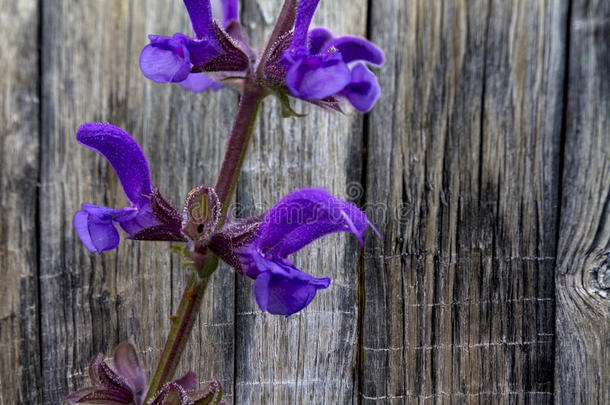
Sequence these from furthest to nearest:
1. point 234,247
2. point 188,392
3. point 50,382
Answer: point 50,382
point 188,392
point 234,247

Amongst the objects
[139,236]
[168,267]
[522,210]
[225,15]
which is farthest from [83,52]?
[522,210]

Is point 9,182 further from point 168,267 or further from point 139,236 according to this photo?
point 139,236

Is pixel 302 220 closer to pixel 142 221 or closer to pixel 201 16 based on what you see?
pixel 142 221

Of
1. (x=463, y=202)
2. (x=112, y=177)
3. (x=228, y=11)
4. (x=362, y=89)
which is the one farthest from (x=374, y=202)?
(x=112, y=177)

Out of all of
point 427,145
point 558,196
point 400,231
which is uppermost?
point 427,145

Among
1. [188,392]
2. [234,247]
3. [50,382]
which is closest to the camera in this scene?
[234,247]

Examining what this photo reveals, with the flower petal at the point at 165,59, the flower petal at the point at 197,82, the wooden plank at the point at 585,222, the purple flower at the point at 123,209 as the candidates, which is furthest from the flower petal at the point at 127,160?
the wooden plank at the point at 585,222

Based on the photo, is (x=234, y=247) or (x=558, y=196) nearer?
(x=234, y=247)

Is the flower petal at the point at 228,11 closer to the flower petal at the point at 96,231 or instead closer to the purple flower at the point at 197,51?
the purple flower at the point at 197,51
